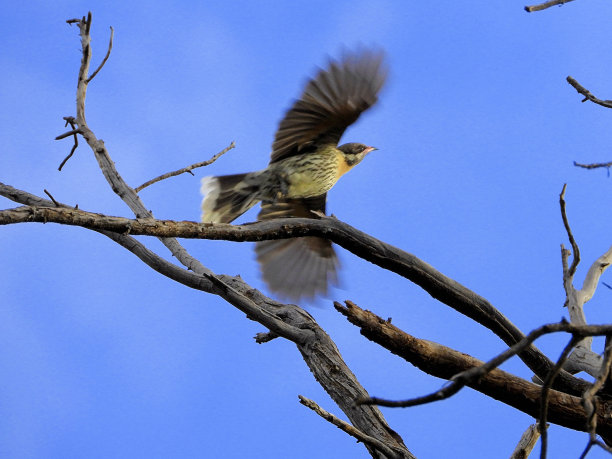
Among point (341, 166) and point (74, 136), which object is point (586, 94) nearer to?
point (341, 166)

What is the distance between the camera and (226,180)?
570cm

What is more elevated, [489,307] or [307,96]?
[307,96]

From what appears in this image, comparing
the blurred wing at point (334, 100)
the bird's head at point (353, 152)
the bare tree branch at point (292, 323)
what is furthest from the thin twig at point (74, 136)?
the bird's head at point (353, 152)

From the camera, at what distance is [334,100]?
5.14 m

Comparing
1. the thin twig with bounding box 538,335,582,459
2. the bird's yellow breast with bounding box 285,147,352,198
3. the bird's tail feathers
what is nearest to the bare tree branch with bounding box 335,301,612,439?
the thin twig with bounding box 538,335,582,459

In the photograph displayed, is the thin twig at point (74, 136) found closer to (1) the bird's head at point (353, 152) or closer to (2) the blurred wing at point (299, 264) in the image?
(2) the blurred wing at point (299, 264)

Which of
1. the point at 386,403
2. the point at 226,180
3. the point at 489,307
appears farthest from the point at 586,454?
the point at 226,180

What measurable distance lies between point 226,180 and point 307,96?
1051mm

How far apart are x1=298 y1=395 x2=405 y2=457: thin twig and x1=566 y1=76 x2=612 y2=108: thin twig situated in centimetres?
217

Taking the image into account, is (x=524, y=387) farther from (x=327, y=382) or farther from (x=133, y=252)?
(x=133, y=252)

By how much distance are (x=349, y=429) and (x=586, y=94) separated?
225cm

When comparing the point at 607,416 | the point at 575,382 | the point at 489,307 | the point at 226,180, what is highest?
the point at 226,180

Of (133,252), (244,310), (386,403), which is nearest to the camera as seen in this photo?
(386,403)

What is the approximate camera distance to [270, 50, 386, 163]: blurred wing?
501cm
